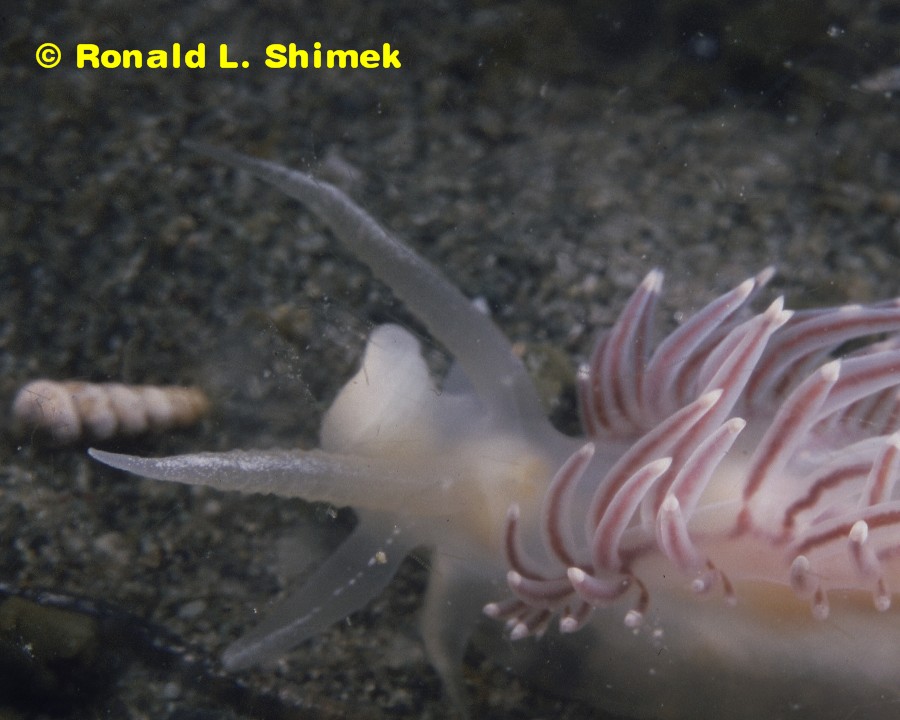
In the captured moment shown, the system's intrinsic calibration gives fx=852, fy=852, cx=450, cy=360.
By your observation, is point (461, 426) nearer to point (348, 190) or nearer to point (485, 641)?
point (485, 641)


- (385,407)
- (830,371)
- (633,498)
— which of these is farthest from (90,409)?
(830,371)

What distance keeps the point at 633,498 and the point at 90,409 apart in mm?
1710

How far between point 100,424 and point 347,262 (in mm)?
970

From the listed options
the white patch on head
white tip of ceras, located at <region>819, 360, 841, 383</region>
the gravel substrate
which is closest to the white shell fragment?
the gravel substrate

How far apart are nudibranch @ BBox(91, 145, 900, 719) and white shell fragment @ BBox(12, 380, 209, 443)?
575mm

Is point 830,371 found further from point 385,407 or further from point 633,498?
point 385,407

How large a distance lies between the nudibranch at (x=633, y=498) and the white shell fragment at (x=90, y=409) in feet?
1.89

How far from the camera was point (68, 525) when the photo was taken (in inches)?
105

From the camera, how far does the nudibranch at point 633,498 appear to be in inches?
82.4

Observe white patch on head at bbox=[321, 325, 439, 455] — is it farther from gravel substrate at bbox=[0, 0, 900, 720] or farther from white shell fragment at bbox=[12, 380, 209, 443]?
white shell fragment at bbox=[12, 380, 209, 443]

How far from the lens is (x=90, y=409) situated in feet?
8.84

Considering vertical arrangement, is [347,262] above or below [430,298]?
above

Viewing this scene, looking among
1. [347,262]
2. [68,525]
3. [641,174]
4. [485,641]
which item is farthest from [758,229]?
[68,525]

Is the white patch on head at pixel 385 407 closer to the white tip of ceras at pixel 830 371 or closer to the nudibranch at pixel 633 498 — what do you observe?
the nudibranch at pixel 633 498
